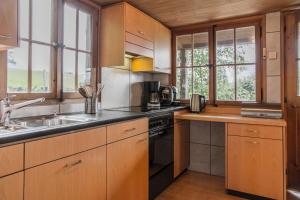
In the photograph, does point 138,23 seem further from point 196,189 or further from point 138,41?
point 196,189

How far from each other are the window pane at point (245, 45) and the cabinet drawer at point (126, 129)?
5.47 feet

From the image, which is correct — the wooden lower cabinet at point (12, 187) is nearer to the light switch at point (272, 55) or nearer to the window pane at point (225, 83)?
the window pane at point (225, 83)

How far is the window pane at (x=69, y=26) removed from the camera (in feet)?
6.56

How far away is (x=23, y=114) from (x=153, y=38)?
67.9 inches

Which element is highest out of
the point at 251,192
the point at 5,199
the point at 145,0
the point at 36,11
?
the point at 145,0

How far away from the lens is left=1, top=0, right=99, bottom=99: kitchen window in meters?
1.66

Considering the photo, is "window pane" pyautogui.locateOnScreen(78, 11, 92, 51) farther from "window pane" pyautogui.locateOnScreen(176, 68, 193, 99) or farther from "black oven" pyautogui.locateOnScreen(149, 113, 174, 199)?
"window pane" pyautogui.locateOnScreen(176, 68, 193, 99)

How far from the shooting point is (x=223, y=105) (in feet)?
9.39

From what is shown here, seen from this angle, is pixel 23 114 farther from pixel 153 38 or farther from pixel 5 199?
pixel 153 38

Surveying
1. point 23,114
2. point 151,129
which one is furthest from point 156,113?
point 23,114

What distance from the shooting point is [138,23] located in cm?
237

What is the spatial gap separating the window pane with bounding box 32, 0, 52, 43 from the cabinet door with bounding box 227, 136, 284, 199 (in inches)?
81.5

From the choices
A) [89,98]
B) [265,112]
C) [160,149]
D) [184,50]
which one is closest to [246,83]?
[265,112]

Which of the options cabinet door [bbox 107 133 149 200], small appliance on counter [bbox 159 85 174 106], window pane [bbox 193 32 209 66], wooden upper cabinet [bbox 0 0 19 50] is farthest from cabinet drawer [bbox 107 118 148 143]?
window pane [bbox 193 32 209 66]
